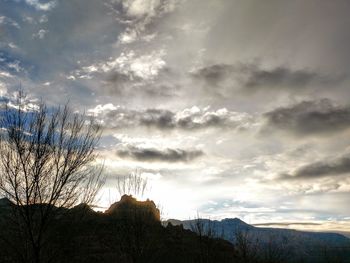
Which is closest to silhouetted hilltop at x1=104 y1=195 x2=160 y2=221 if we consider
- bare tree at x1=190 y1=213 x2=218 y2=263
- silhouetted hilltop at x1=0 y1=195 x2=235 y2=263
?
silhouetted hilltop at x1=0 y1=195 x2=235 y2=263

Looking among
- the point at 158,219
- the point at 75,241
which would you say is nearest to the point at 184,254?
the point at 158,219

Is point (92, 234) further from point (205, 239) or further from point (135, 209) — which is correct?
point (205, 239)

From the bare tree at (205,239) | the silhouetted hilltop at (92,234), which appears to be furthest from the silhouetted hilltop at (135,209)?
the bare tree at (205,239)

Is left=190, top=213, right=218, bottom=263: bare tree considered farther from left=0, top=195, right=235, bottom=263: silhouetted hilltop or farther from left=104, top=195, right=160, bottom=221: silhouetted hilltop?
left=104, top=195, right=160, bottom=221: silhouetted hilltop

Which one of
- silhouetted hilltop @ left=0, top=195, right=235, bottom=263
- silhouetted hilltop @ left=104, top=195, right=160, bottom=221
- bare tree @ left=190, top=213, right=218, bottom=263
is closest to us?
silhouetted hilltop @ left=0, top=195, right=235, bottom=263

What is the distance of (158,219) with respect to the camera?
30.9m

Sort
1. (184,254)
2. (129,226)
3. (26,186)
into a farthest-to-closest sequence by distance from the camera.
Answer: (184,254) < (129,226) < (26,186)

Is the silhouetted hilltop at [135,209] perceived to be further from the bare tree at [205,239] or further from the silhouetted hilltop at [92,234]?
the bare tree at [205,239]

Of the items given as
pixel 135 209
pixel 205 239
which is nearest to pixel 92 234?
pixel 135 209

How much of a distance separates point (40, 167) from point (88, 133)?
2.45 m

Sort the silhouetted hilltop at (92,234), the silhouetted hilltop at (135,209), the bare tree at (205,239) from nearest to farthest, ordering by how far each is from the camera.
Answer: the silhouetted hilltop at (92,234) → the silhouetted hilltop at (135,209) → the bare tree at (205,239)

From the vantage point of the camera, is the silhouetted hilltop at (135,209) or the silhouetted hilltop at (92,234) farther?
the silhouetted hilltop at (135,209)

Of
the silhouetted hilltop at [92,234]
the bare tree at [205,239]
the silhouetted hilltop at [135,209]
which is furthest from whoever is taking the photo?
the bare tree at [205,239]

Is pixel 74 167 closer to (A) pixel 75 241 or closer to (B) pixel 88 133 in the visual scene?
(B) pixel 88 133
